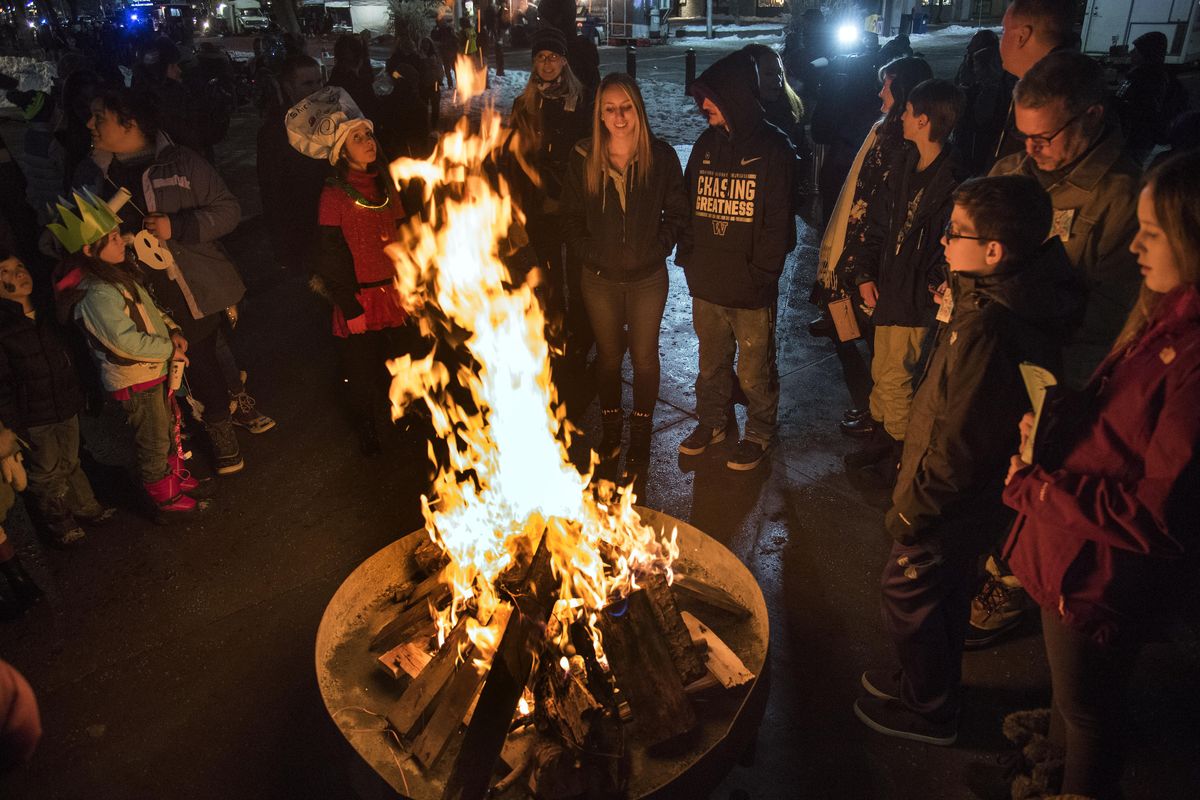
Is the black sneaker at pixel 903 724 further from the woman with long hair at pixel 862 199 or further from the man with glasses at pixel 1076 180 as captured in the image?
the woman with long hair at pixel 862 199

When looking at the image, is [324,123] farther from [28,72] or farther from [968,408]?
[28,72]

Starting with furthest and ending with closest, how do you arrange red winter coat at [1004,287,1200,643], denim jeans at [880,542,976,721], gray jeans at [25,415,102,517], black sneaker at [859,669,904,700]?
gray jeans at [25,415,102,517] < black sneaker at [859,669,904,700] < denim jeans at [880,542,976,721] < red winter coat at [1004,287,1200,643]

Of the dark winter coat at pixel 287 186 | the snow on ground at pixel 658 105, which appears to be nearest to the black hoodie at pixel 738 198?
the dark winter coat at pixel 287 186

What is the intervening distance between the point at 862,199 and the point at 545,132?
7.99ft

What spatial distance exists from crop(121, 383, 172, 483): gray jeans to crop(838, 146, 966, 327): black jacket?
445cm

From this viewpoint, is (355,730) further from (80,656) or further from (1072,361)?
(1072,361)

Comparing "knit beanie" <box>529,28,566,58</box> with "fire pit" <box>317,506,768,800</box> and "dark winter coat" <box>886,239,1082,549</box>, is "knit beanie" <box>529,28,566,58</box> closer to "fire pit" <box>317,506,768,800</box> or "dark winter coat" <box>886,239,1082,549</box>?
"fire pit" <box>317,506,768,800</box>

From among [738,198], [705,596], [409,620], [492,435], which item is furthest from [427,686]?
[738,198]

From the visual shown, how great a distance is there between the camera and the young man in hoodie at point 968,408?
2.79m

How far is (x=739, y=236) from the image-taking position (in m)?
4.80

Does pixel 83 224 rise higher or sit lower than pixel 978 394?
higher

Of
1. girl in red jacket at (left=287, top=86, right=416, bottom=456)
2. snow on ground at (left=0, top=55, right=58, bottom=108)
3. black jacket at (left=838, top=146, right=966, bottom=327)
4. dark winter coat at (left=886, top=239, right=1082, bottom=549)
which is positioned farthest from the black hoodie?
snow on ground at (left=0, top=55, right=58, bottom=108)

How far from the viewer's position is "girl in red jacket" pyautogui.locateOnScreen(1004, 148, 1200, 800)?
7.34 ft

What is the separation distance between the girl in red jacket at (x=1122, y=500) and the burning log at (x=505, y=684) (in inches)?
69.5
